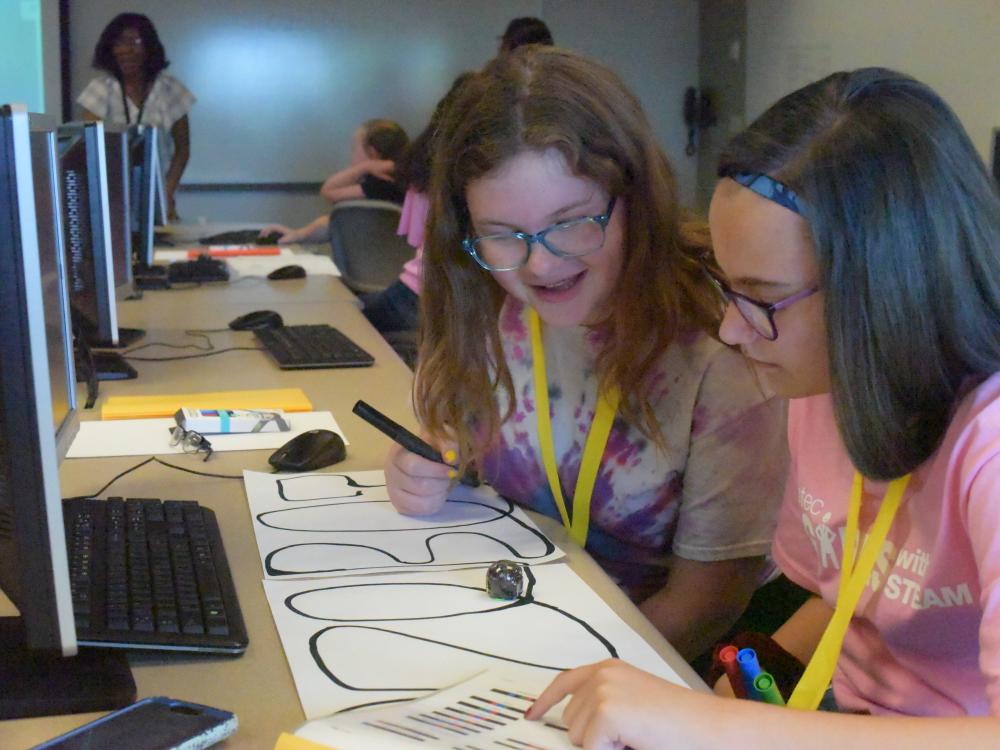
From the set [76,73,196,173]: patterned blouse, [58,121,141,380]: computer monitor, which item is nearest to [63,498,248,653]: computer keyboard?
[58,121,141,380]: computer monitor

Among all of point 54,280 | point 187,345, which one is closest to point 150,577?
point 54,280

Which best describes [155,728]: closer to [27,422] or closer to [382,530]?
[27,422]

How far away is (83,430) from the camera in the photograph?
5.52ft

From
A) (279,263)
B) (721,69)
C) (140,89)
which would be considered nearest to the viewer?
(279,263)

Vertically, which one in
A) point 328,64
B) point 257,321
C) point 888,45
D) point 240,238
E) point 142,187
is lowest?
point 240,238

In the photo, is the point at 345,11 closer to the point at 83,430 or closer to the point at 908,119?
the point at 83,430

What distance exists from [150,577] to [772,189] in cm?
63

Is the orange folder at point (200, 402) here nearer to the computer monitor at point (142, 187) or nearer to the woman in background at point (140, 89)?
the computer monitor at point (142, 187)

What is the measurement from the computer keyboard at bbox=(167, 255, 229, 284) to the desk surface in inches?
4.3

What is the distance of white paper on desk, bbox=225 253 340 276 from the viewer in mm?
3365

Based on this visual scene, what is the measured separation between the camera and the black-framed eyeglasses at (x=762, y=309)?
0.96m

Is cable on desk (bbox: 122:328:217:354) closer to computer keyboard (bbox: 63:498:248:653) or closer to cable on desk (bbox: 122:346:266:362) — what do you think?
cable on desk (bbox: 122:346:266:362)

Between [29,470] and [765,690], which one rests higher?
[29,470]

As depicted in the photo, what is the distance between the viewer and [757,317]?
3.23 ft
